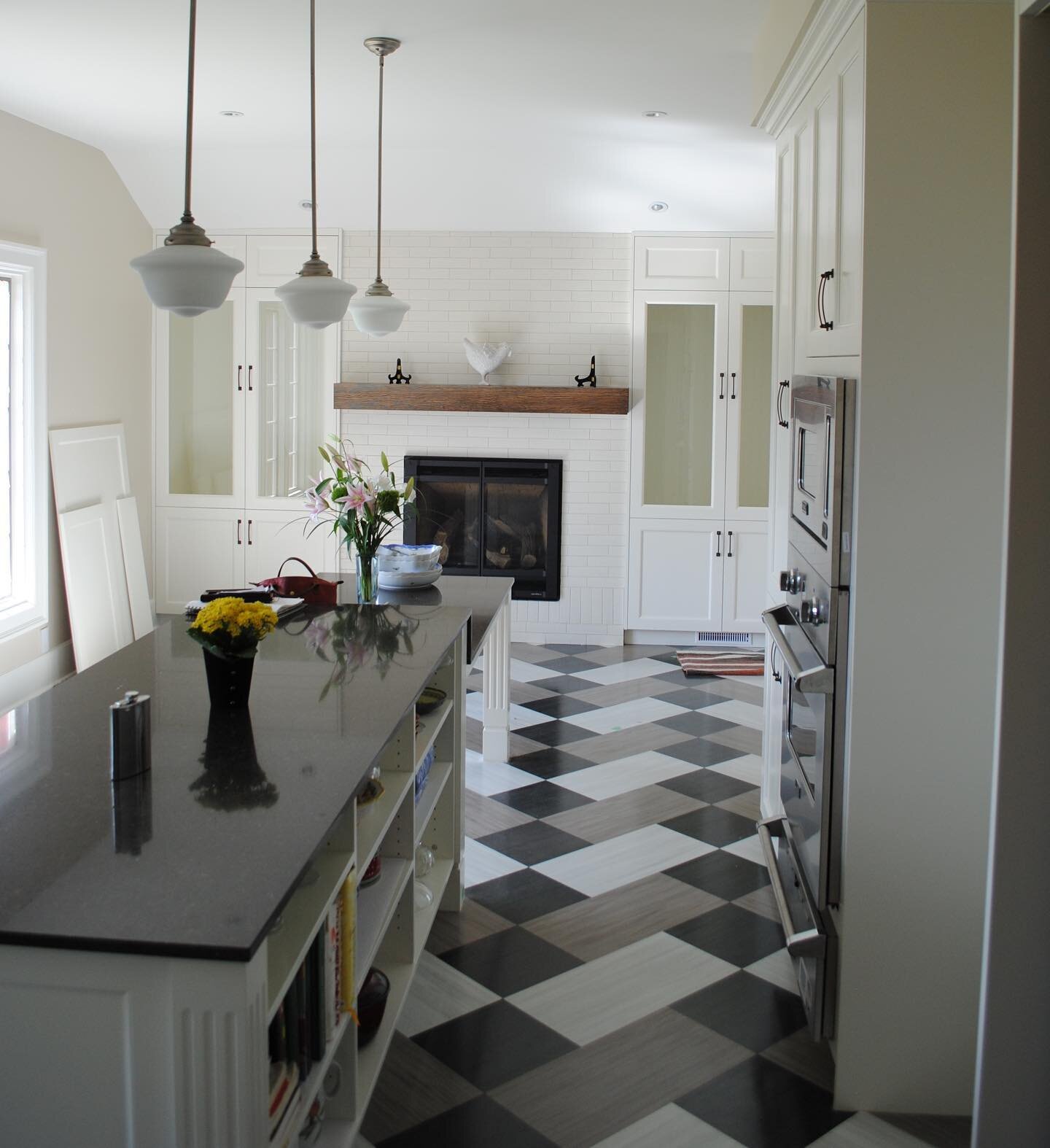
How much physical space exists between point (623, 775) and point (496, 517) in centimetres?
250

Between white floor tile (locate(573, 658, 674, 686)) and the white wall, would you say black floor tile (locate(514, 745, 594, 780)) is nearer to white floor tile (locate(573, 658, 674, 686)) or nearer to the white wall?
white floor tile (locate(573, 658, 674, 686))

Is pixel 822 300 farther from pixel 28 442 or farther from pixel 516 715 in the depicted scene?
pixel 28 442

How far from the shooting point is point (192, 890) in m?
1.63

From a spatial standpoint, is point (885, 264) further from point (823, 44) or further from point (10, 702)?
point (10, 702)

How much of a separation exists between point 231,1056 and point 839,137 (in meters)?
2.34

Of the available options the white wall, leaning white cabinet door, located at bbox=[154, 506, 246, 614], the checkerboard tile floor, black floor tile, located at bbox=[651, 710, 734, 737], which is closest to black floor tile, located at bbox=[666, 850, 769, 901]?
the checkerboard tile floor

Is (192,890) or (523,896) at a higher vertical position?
(192,890)

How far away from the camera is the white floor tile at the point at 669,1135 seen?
248cm

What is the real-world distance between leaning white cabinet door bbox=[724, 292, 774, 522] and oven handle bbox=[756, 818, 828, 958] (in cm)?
345

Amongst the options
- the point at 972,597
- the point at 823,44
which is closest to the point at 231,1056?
the point at 972,597

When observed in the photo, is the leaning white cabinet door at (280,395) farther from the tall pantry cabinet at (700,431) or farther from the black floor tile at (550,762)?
the black floor tile at (550,762)

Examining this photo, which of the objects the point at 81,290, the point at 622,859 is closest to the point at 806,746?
the point at 622,859

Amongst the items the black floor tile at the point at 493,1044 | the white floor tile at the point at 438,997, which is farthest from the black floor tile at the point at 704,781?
the black floor tile at the point at 493,1044

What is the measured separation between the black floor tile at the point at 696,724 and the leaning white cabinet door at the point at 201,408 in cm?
275
